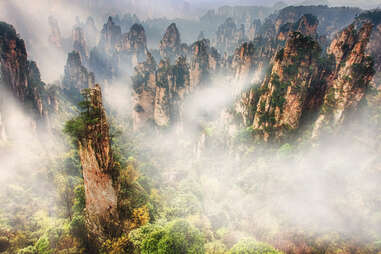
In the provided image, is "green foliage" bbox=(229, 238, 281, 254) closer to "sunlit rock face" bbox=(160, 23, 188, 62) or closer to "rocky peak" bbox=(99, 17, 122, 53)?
"sunlit rock face" bbox=(160, 23, 188, 62)

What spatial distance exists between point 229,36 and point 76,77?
398 feet

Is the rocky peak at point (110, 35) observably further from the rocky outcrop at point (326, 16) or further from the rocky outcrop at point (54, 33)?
the rocky outcrop at point (326, 16)

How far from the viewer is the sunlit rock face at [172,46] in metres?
125

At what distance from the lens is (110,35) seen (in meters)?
138

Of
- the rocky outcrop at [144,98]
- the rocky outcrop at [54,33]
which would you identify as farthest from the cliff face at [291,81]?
the rocky outcrop at [54,33]

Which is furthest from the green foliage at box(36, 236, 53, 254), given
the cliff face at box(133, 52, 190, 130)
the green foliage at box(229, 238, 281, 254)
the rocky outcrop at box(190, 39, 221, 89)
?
the rocky outcrop at box(190, 39, 221, 89)

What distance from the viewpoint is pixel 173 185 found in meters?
58.2

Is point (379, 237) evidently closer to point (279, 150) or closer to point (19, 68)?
point (279, 150)

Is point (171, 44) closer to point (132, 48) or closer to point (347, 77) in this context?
point (132, 48)

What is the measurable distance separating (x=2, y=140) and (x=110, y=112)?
5770cm

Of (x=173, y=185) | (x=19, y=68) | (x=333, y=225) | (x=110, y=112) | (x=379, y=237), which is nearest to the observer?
(x=379, y=237)

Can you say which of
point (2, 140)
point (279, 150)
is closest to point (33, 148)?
point (2, 140)

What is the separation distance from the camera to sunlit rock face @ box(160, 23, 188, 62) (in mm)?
124800

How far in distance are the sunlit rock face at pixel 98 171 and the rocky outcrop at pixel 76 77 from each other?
316 ft
